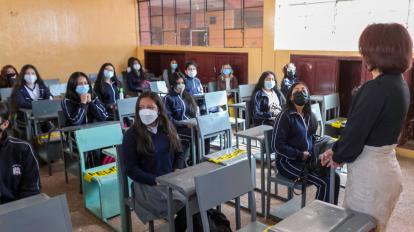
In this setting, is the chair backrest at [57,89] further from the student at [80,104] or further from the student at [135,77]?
the student at [80,104]

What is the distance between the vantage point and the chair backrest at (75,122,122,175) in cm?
313

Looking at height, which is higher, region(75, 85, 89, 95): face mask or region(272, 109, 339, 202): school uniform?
region(75, 85, 89, 95): face mask

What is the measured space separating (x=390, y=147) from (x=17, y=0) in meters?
8.00

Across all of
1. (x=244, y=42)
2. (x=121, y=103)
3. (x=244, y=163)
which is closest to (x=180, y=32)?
(x=244, y=42)

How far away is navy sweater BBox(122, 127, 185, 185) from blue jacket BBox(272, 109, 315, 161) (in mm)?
766

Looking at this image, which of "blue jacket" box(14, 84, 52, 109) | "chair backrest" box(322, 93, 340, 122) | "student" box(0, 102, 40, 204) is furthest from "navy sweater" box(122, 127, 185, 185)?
"blue jacket" box(14, 84, 52, 109)

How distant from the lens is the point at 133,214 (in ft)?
10.4

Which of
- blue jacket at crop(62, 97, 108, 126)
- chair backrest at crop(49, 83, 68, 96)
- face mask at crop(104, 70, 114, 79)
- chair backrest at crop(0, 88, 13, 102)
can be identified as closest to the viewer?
blue jacket at crop(62, 97, 108, 126)

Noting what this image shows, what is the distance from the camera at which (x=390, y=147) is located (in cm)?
169

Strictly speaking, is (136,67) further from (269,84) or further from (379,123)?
(379,123)

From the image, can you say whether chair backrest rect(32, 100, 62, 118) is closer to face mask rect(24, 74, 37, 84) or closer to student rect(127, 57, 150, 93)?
face mask rect(24, 74, 37, 84)

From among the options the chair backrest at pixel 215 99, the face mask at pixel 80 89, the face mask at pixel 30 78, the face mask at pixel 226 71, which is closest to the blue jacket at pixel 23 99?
the face mask at pixel 30 78

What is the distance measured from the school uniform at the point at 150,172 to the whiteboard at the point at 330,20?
3826 mm

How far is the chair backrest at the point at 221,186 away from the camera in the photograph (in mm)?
1838
